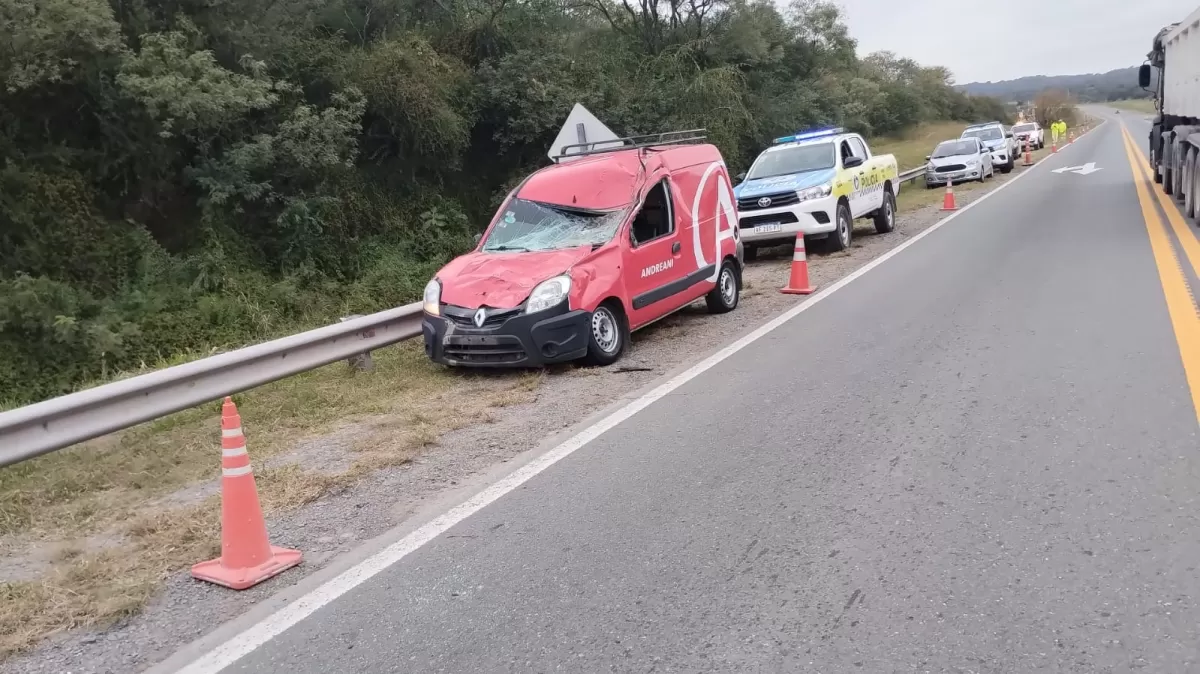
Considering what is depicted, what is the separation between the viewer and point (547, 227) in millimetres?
9570

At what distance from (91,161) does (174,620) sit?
13496 millimetres

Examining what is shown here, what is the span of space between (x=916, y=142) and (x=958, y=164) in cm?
3660

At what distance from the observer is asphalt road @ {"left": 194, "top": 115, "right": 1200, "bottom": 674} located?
360 cm

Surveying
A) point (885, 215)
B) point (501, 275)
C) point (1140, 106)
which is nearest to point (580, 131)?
point (501, 275)

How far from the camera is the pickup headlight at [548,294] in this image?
8.24 m

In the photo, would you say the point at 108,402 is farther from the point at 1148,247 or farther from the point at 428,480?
the point at 1148,247

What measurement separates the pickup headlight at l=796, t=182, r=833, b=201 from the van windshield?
6.62m

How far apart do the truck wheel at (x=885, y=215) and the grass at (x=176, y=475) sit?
1152 cm

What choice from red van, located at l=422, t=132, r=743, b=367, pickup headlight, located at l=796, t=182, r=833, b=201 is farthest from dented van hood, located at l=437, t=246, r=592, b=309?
pickup headlight, located at l=796, t=182, r=833, b=201

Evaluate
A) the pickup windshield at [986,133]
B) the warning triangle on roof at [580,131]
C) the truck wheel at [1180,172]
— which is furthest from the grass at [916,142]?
the warning triangle on roof at [580,131]

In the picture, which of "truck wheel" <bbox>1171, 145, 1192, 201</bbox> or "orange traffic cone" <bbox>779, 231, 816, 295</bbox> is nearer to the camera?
"orange traffic cone" <bbox>779, 231, 816, 295</bbox>

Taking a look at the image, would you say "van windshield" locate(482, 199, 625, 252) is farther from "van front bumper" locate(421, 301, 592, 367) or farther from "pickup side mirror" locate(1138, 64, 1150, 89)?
"pickup side mirror" locate(1138, 64, 1150, 89)

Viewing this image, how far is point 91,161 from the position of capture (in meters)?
15.5

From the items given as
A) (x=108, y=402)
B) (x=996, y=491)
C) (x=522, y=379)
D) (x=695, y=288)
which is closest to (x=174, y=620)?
(x=108, y=402)
